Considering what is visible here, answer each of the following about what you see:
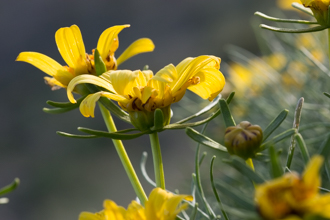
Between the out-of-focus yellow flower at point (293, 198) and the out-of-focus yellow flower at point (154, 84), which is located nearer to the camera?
the out-of-focus yellow flower at point (293, 198)

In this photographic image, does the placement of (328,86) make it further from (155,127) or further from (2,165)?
(2,165)

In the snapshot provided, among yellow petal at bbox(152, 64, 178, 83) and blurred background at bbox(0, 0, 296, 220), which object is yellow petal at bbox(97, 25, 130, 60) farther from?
blurred background at bbox(0, 0, 296, 220)

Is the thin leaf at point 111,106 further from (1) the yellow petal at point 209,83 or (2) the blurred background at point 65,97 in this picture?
(2) the blurred background at point 65,97

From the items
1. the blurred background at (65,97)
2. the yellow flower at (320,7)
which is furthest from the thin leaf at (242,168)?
the blurred background at (65,97)

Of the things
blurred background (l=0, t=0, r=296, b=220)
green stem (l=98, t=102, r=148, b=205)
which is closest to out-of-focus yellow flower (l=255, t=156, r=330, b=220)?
green stem (l=98, t=102, r=148, b=205)

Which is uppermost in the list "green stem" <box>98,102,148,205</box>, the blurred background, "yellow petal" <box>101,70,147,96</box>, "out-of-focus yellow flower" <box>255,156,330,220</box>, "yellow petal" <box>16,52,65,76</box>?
"yellow petal" <box>16,52,65,76</box>

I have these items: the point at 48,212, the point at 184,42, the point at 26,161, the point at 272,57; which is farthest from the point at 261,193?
the point at 184,42
